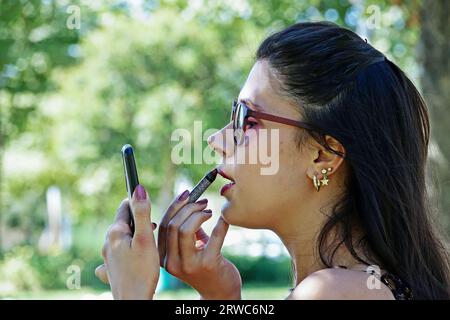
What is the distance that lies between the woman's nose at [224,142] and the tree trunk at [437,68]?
400 centimetres

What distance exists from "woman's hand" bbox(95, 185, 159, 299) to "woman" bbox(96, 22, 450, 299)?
49 mm

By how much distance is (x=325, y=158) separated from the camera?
7.79ft

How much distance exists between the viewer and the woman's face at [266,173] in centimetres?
235

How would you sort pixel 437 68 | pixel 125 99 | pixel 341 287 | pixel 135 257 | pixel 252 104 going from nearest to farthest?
pixel 341 287 → pixel 135 257 → pixel 252 104 → pixel 437 68 → pixel 125 99

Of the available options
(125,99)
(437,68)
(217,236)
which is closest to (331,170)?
(217,236)

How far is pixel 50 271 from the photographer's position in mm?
16719

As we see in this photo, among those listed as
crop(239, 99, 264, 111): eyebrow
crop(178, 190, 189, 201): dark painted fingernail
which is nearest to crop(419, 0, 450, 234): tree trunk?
crop(239, 99, 264, 111): eyebrow

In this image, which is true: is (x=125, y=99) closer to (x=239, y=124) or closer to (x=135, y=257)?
(x=239, y=124)

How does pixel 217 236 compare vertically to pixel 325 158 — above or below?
below

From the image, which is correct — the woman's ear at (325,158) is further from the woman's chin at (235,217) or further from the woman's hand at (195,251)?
the woman's hand at (195,251)

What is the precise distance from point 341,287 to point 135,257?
59 centimetres

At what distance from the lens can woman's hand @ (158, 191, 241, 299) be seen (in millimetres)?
2408

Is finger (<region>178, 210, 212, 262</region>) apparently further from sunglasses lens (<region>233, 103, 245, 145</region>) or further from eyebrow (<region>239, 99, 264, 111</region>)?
eyebrow (<region>239, 99, 264, 111</region>)

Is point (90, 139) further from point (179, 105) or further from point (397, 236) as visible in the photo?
point (397, 236)
